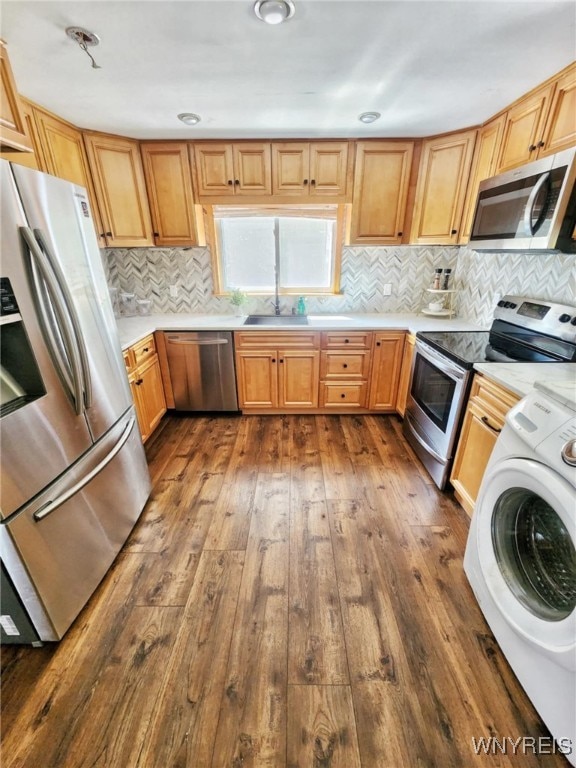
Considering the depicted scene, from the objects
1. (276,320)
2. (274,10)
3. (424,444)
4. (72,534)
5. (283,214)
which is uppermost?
(274,10)

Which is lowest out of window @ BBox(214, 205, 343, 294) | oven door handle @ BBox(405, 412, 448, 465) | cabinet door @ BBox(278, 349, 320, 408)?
oven door handle @ BBox(405, 412, 448, 465)

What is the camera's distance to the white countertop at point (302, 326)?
2586 mm

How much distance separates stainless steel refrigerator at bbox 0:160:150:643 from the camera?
3.59ft

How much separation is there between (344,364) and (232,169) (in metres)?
1.85

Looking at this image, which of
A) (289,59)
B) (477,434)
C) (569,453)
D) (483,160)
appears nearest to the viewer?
(569,453)

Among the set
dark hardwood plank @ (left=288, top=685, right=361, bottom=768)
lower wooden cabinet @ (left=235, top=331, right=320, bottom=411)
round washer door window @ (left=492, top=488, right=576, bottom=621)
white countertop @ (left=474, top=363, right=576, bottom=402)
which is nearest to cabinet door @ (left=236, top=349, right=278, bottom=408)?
lower wooden cabinet @ (left=235, top=331, right=320, bottom=411)

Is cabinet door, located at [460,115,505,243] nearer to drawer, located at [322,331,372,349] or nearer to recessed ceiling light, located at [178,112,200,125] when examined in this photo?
drawer, located at [322,331,372,349]

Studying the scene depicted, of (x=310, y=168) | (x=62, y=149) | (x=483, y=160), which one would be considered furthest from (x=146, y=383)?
(x=483, y=160)

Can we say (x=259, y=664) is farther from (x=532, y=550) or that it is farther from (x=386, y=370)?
(x=386, y=370)

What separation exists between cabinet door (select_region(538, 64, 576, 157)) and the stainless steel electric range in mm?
821

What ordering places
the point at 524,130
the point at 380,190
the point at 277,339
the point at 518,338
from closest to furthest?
the point at 524,130 → the point at 518,338 → the point at 380,190 → the point at 277,339

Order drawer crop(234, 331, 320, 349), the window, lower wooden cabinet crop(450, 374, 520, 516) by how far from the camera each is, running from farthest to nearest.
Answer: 1. the window
2. drawer crop(234, 331, 320, 349)
3. lower wooden cabinet crop(450, 374, 520, 516)

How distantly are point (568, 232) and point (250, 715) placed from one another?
2.48 m

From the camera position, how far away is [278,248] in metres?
3.12
